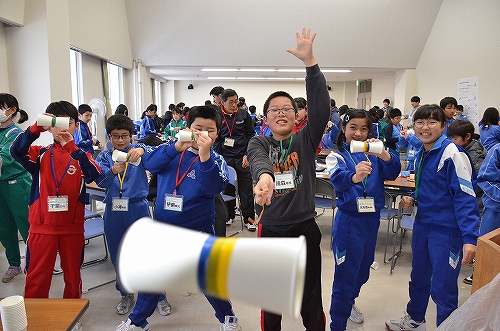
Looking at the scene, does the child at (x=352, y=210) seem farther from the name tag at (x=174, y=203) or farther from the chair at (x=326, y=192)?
the chair at (x=326, y=192)

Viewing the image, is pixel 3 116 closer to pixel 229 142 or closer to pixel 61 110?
pixel 61 110

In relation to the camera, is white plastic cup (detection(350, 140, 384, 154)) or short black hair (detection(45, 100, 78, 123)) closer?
white plastic cup (detection(350, 140, 384, 154))

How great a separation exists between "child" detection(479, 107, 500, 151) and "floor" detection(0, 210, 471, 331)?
181 centimetres

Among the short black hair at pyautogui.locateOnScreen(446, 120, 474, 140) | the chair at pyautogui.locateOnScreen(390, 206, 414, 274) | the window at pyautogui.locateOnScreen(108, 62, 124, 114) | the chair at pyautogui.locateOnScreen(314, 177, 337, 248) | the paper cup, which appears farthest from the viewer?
the window at pyautogui.locateOnScreen(108, 62, 124, 114)

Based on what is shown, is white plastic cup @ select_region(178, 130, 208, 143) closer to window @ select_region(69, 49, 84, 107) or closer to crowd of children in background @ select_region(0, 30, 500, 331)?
crowd of children in background @ select_region(0, 30, 500, 331)

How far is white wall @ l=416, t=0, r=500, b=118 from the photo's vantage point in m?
8.26

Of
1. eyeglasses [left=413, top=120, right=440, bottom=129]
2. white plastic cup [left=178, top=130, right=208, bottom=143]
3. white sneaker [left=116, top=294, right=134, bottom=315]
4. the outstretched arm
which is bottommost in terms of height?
white sneaker [left=116, top=294, right=134, bottom=315]

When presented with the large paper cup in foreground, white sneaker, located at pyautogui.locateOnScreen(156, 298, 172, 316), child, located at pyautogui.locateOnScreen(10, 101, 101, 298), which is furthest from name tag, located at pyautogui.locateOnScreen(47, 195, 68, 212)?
the large paper cup in foreground

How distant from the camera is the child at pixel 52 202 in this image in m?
2.15

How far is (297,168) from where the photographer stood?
1.75m

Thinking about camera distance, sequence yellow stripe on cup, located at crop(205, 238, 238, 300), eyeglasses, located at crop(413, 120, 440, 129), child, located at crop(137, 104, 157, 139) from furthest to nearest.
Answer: child, located at crop(137, 104, 157, 139)
eyeglasses, located at crop(413, 120, 440, 129)
yellow stripe on cup, located at crop(205, 238, 238, 300)

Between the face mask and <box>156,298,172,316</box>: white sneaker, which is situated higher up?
the face mask

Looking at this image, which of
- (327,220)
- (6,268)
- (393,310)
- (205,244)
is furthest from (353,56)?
(205,244)

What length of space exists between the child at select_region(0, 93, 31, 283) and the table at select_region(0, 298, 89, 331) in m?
1.94
